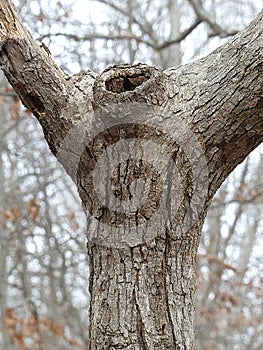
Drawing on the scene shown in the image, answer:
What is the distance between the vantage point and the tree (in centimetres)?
125

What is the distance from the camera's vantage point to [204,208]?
4.40 ft

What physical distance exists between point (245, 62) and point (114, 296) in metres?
0.56

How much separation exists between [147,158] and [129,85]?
0.17 m

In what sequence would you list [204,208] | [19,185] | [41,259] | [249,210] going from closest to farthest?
[204,208]
[41,259]
[19,185]
[249,210]

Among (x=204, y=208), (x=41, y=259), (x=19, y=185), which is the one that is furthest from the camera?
(x=19, y=185)

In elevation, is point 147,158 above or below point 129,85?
below

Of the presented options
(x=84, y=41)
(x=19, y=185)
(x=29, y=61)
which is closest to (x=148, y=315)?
(x=29, y=61)

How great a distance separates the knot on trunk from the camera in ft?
4.17

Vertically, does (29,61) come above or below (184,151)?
above

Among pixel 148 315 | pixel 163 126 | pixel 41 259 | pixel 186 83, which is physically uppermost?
pixel 41 259

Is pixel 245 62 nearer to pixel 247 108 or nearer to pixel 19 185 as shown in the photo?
pixel 247 108

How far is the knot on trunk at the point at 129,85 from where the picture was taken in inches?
50.0

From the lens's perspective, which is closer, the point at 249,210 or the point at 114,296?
the point at 114,296

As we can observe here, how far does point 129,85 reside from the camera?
132cm
